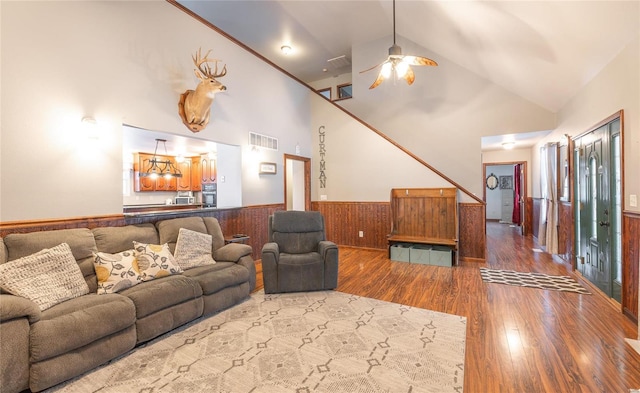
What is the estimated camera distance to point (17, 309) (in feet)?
5.56

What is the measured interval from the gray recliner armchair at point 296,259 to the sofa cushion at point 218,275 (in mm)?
343

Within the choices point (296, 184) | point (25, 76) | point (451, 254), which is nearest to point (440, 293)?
point (451, 254)

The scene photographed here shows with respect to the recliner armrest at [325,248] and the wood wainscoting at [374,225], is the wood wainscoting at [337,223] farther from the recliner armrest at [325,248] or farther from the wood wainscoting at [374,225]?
the recliner armrest at [325,248]

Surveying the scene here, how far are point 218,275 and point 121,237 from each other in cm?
105

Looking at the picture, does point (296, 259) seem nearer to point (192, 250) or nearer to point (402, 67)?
point (192, 250)

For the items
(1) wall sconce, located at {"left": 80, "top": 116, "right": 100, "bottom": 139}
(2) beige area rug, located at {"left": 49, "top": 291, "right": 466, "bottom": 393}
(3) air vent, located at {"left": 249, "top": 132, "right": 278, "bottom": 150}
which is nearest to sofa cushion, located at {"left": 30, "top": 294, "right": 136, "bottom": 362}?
(2) beige area rug, located at {"left": 49, "top": 291, "right": 466, "bottom": 393}

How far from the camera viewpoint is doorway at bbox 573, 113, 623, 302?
9.96ft

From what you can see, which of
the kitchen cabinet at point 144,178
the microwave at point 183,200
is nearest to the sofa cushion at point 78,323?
the microwave at point 183,200

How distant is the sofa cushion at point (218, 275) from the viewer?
283 cm

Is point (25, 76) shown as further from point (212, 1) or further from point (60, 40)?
point (212, 1)

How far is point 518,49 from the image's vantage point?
3838 mm

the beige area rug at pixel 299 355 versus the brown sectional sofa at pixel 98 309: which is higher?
the brown sectional sofa at pixel 98 309

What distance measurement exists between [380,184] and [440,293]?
2.74m

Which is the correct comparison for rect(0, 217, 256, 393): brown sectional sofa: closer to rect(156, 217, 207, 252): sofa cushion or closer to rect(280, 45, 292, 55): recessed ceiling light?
rect(156, 217, 207, 252): sofa cushion
